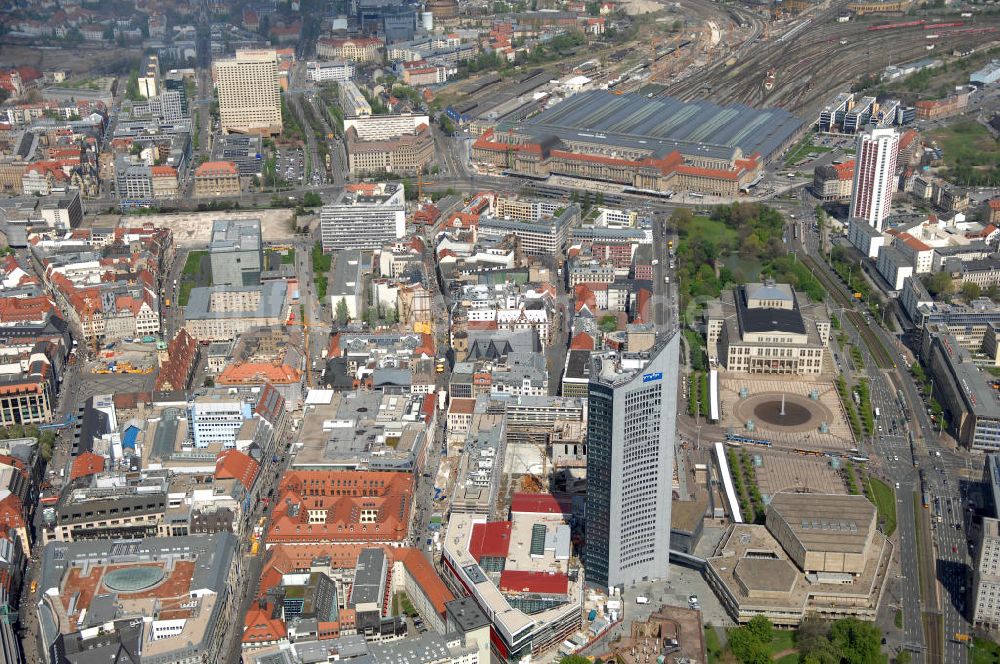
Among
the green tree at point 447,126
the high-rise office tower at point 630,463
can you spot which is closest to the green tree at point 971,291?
the high-rise office tower at point 630,463

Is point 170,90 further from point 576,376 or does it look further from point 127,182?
point 576,376

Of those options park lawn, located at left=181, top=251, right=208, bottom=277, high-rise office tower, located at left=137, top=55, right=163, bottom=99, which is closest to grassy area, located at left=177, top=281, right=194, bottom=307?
park lawn, located at left=181, top=251, right=208, bottom=277

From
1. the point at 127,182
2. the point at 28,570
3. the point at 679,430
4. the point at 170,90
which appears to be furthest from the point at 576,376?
the point at 170,90

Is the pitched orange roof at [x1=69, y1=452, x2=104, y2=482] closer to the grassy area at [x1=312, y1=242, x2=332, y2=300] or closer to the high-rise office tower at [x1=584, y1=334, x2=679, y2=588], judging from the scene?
the high-rise office tower at [x1=584, y1=334, x2=679, y2=588]

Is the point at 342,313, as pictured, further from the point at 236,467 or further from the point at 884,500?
the point at 884,500

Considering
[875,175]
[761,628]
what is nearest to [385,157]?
[875,175]

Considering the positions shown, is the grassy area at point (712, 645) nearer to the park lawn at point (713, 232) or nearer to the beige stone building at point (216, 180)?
the park lawn at point (713, 232)
